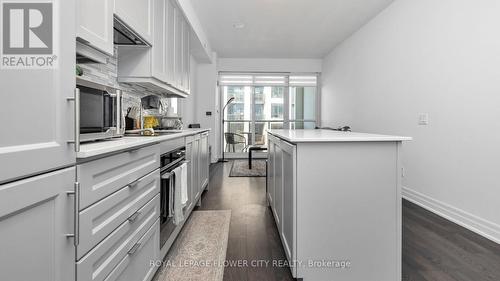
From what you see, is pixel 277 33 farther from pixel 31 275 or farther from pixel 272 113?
pixel 31 275

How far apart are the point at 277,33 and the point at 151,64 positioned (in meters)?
3.37

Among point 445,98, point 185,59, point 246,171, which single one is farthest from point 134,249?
point 246,171

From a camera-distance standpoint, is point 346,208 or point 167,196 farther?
point 167,196

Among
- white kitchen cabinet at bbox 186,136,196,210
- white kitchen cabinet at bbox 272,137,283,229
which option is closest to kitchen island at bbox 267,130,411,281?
white kitchen cabinet at bbox 272,137,283,229

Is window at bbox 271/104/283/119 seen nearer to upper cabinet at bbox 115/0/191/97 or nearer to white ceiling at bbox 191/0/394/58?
white ceiling at bbox 191/0/394/58

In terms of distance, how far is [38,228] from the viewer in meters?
0.74

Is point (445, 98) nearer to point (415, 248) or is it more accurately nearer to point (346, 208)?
point (415, 248)

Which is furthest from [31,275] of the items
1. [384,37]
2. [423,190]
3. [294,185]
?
[384,37]

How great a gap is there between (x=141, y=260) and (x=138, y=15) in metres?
1.76

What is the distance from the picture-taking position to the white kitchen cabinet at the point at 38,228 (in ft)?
2.11

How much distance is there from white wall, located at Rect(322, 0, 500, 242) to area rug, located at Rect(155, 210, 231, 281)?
2280mm

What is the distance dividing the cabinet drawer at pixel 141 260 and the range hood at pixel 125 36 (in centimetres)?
137

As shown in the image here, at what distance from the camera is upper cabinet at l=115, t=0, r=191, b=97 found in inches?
90.3

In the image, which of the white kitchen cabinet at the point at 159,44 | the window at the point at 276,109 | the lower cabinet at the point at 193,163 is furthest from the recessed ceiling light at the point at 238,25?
the window at the point at 276,109
